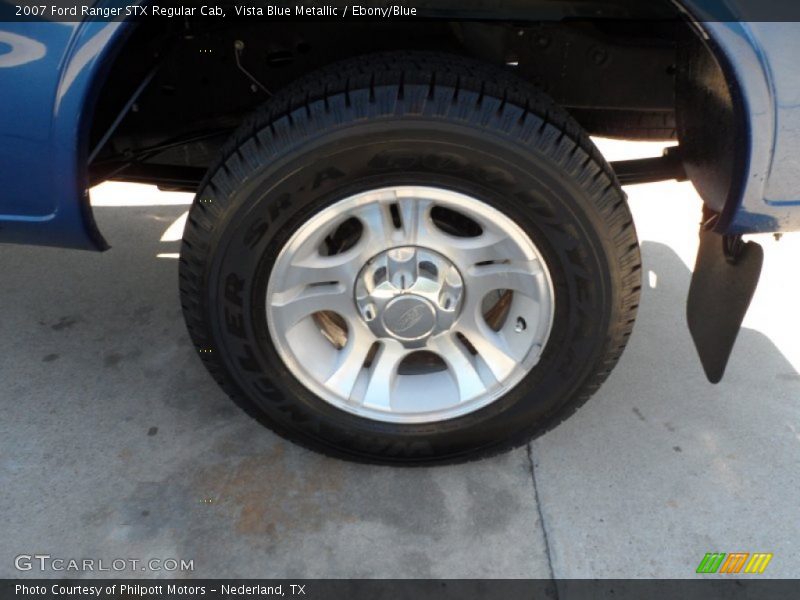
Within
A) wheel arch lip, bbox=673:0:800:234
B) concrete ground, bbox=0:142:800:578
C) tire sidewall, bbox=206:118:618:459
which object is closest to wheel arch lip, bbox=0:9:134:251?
tire sidewall, bbox=206:118:618:459

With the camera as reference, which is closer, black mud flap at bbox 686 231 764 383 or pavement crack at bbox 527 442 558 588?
pavement crack at bbox 527 442 558 588

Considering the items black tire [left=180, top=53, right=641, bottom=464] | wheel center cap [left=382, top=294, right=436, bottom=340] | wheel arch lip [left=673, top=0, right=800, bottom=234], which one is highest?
wheel arch lip [left=673, top=0, right=800, bottom=234]

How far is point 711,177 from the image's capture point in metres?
1.87

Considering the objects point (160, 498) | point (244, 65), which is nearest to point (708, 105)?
point (244, 65)

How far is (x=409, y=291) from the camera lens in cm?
186

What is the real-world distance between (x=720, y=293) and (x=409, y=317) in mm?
884

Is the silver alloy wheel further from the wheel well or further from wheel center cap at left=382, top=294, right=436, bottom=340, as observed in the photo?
the wheel well

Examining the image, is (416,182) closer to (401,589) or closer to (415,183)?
(415,183)

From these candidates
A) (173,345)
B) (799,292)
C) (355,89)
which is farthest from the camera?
(799,292)

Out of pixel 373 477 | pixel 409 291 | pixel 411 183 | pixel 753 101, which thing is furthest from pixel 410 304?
pixel 753 101

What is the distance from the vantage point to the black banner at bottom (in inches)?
67.1

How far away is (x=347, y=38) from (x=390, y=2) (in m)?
0.40

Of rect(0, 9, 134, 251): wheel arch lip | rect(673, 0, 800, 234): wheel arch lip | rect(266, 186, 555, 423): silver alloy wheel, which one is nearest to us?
rect(673, 0, 800, 234): wheel arch lip

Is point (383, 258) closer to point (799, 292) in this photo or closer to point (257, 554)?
point (257, 554)
